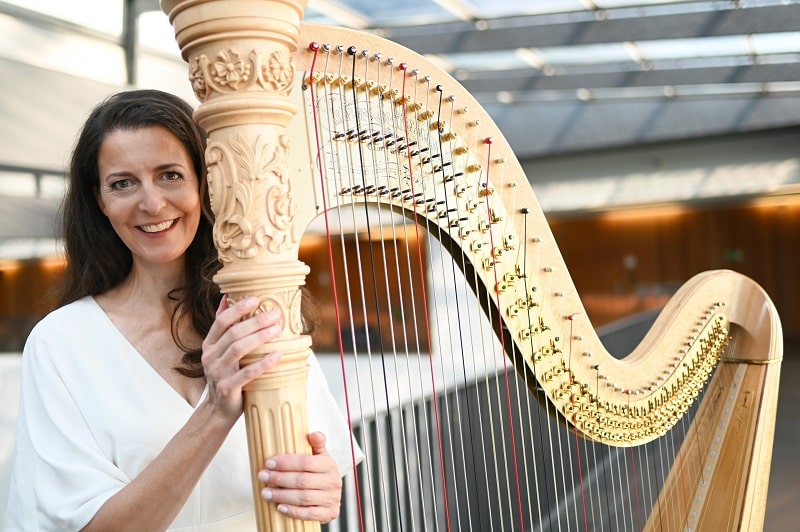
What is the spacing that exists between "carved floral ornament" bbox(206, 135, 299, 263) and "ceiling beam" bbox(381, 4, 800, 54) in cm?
560

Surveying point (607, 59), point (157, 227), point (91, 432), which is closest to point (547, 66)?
point (607, 59)

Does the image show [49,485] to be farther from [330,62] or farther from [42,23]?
[42,23]

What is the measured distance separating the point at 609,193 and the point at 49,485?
9433 mm

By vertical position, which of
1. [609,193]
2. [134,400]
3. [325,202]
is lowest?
[134,400]

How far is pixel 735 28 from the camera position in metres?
5.64

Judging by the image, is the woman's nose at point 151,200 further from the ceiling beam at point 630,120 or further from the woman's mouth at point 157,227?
the ceiling beam at point 630,120

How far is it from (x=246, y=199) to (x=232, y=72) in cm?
12

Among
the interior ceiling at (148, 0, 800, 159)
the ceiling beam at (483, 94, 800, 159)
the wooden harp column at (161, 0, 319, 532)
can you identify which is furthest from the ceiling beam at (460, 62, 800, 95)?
the wooden harp column at (161, 0, 319, 532)

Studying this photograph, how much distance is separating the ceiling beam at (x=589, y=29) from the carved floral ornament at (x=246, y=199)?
5.60 meters

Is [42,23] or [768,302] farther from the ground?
[42,23]

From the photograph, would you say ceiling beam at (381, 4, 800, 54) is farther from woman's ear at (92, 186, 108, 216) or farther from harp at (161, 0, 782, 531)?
woman's ear at (92, 186, 108, 216)

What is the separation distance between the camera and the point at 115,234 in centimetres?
131

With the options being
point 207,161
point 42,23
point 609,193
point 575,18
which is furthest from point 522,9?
point 207,161

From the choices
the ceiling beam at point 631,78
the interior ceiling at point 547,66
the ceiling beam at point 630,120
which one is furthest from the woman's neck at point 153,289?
the ceiling beam at point 630,120
